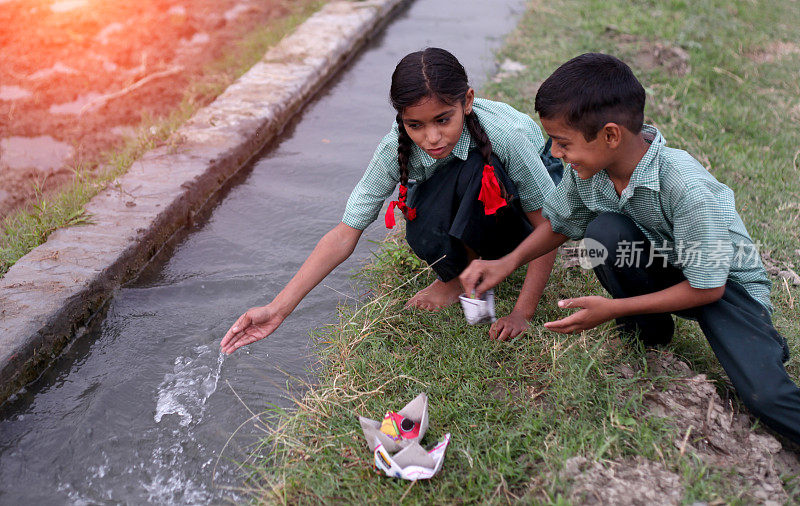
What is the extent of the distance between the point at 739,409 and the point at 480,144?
1304mm

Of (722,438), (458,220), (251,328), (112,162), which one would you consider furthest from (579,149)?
(112,162)

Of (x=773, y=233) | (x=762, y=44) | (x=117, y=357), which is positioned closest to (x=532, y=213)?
(x=773, y=233)

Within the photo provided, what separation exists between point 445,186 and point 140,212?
179cm

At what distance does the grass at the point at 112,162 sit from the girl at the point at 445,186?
156 cm

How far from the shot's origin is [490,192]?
2.58 metres

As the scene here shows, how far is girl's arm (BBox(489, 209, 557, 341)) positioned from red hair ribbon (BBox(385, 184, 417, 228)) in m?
0.51

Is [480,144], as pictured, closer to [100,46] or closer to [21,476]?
[21,476]

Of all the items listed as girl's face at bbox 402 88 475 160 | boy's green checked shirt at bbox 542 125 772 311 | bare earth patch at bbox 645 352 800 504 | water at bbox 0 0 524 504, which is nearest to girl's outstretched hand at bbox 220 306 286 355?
water at bbox 0 0 524 504

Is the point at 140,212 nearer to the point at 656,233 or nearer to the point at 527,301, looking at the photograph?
the point at 527,301

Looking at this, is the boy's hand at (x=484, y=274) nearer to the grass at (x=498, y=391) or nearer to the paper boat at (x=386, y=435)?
the grass at (x=498, y=391)

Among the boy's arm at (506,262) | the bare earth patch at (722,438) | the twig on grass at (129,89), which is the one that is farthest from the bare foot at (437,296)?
the twig on grass at (129,89)

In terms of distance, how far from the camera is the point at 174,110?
16.3 ft

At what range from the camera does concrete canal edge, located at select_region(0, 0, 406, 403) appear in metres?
2.86

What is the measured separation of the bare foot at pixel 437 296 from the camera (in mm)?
3000
